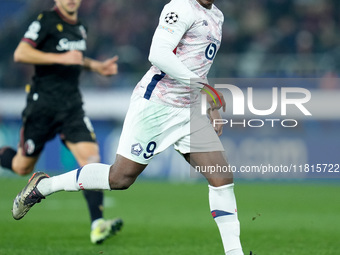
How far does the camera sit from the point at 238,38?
677 inches

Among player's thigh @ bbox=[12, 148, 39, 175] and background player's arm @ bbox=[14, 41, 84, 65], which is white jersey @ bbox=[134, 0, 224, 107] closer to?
background player's arm @ bbox=[14, 41, 84, 65]

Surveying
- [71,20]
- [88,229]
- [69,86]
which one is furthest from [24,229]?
[71,20]

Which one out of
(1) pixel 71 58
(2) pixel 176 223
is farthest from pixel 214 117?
(2) pixel 176 223

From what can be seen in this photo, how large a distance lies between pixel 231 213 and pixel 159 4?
43.5ft

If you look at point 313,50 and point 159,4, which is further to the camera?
point 159,4

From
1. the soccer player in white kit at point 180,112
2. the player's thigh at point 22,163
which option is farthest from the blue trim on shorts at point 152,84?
the player's thigh at point 22,163

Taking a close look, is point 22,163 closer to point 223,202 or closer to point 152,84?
point 152,84

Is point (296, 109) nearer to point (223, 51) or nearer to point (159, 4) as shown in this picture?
point (223, 51)

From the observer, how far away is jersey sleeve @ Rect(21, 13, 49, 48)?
7875 millimetres

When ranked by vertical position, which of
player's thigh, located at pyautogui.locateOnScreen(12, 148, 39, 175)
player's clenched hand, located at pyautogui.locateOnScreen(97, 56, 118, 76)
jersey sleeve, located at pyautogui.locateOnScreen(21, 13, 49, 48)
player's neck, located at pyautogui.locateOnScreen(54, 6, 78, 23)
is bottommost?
player's thigh, located at pyautogui.locateOnScreen(12, 148, 39, 175)

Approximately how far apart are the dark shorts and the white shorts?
230cm

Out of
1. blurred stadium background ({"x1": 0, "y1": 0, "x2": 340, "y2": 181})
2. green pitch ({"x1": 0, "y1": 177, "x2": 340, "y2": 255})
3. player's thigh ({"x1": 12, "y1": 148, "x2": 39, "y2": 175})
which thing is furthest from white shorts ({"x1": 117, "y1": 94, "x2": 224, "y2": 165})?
blurred stadium background ({"x1": 0, "y1": 0, "x2": 340, "y2": 181})

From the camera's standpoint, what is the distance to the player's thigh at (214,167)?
546 centimetres

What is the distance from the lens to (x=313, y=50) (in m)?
16.2
